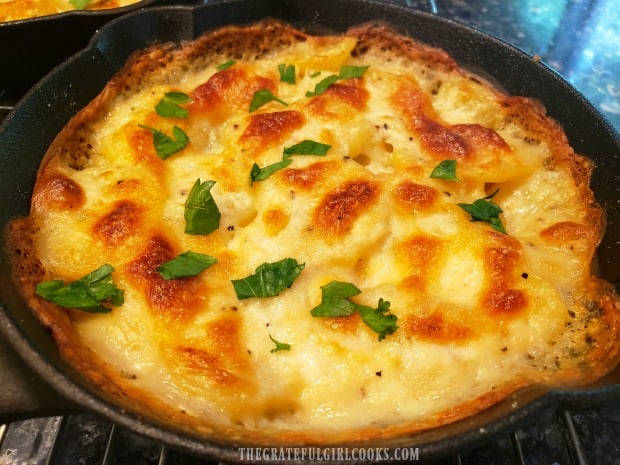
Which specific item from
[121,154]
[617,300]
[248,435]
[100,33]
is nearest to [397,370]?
[248,435]

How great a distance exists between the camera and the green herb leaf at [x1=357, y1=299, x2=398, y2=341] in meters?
1.57

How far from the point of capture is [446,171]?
2.00 m

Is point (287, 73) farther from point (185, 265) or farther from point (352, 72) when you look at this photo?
point (185, 265)

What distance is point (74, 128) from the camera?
204 cm

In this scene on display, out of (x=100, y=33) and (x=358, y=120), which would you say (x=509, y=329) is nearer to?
(x=358, y=120)

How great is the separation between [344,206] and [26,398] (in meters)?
1.02

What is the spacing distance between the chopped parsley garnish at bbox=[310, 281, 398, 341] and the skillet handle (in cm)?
68

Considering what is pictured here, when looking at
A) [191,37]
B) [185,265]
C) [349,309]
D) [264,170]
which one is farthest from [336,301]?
[191,37]

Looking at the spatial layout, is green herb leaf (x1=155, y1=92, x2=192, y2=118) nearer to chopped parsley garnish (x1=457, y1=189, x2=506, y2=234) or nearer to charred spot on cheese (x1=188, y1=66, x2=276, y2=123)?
charred spot on cheese (x1=188, y1=66, x2=276, y2=123)

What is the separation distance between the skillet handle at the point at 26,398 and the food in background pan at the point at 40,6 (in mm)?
2155

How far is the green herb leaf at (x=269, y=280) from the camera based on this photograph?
1.64 meters

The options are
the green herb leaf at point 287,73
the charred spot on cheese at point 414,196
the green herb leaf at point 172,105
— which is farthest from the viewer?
the green herb leaf at point 287,73

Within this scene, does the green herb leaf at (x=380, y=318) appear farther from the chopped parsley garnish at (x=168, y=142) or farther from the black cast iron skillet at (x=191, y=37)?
the chopped parsley garnish at (x=168, y=142)

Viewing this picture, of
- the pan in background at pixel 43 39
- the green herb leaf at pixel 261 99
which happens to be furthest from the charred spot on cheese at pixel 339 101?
the pan in background at pixel 43 39
